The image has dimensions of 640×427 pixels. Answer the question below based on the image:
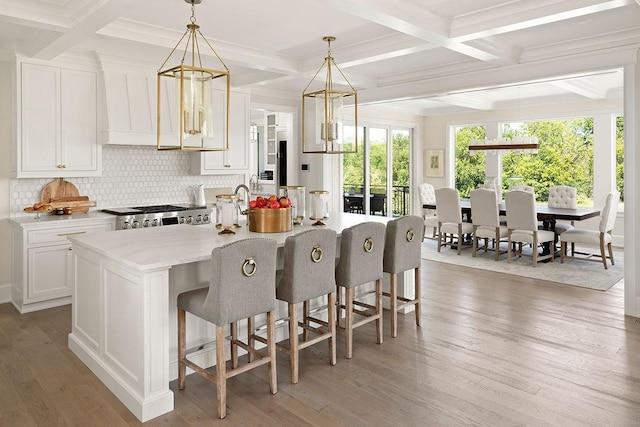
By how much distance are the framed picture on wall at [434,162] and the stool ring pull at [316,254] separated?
7.48 m

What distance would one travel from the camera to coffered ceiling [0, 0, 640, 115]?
3439 millimetres

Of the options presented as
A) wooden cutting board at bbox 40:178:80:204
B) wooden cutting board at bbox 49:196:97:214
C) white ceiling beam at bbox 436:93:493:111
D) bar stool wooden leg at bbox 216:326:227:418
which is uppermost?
white ceiling beam at bbox 436:93:493:111

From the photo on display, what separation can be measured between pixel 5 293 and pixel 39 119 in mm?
1773

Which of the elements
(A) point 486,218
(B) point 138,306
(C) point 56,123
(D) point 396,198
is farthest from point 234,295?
(D) point 396,198

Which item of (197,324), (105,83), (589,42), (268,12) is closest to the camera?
(197,324)

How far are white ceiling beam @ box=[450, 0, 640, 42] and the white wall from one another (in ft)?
13.8

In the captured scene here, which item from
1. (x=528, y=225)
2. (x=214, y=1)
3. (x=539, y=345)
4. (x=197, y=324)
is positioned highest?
(x=214, y=1)

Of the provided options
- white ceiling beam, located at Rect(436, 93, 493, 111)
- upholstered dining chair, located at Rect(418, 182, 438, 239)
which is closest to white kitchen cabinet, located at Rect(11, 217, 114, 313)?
upholstered dining chair, located at Rect(418, 182, 438, 239)

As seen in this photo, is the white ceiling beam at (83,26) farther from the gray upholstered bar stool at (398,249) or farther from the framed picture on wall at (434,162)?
the framed picture on wall at (434,162)

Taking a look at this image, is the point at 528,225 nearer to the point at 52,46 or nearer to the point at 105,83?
the point at 105,83

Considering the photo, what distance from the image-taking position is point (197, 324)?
3297mm

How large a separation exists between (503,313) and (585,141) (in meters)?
5.27

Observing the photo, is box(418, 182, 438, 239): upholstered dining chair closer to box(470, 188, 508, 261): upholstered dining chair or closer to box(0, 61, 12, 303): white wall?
box(470, 188, 508, 261): upholstered dining chair

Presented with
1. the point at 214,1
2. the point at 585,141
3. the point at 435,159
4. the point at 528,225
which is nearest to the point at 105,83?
the point at 214,1
